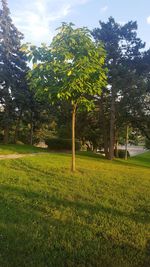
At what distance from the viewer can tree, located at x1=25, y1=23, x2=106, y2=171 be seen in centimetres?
1180

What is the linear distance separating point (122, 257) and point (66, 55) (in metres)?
8.03

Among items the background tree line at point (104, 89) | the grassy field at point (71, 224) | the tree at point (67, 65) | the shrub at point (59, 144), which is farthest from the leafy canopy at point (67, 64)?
the shrub at point (59, 144)

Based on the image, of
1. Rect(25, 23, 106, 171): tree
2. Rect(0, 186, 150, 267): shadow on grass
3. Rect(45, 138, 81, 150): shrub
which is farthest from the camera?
Rect(45, 138, 81, 150): shrub

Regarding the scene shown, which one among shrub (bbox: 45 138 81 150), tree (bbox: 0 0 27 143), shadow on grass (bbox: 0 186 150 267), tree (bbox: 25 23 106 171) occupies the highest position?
tree (bbox: 0 0 27 143)

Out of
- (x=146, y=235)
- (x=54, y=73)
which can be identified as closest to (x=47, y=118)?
(x=54, y=73)

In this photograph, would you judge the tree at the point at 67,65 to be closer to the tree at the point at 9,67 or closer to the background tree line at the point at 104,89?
the background tree line at the point at 104,89

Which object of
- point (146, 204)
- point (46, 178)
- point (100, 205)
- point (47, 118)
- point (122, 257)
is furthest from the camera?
point (47, 118)

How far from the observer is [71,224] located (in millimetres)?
→ 6406

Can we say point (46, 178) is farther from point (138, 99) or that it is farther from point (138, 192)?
point (138, 99)

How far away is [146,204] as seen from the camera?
871cm

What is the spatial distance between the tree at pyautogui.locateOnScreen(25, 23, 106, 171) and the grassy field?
351 cm

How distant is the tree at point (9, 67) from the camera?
3116 centimetres

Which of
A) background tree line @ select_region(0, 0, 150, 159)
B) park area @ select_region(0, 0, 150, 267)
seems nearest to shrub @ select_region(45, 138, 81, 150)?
background tree line @ select_region(0, 0, 150, 159)

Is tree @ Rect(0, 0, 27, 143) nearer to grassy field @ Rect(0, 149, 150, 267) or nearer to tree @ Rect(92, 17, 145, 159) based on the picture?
tree @ Rect(92, 17, 145, 159)
